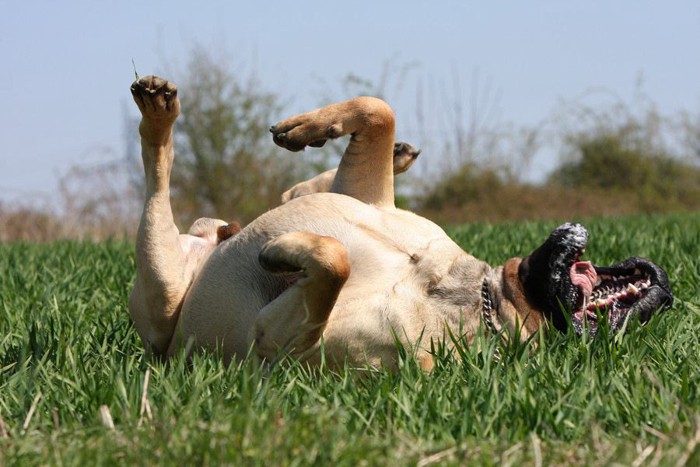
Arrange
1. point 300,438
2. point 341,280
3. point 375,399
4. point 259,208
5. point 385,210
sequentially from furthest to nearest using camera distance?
point 259,208
point 385,210
point 341,280
point 375,399
point 300,438

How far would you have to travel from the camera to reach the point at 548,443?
7.72ft

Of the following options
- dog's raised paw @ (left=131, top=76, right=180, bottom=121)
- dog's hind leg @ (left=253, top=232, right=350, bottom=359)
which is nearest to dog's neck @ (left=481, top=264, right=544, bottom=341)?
dog's hind leg @ (left=253, top=232, right=350, bottom=359)

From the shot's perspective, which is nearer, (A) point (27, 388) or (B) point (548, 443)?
(B) point (548, 443)

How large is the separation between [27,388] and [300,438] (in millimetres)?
1027

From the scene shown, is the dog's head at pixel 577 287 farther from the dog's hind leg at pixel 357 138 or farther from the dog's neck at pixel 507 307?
the dog's hind leg at pixel 357 138

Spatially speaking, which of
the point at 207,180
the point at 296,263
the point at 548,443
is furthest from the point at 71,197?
the point at 548,443

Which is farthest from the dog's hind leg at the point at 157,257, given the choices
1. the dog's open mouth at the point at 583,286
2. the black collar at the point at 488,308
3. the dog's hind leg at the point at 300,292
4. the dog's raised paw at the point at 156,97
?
the dog's open mouth at the point at 583,286

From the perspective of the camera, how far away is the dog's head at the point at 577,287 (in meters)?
3.28

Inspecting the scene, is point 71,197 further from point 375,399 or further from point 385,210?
point 375,399

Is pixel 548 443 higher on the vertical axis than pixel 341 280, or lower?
lower

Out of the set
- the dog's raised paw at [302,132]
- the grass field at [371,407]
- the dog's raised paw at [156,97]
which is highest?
the dog's raised paw at [156,97]

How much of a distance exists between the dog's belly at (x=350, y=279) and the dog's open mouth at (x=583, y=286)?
35cm

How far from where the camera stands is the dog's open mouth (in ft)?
10.8

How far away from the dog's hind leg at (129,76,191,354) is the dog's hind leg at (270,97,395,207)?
0.61m
